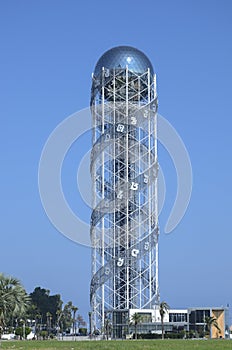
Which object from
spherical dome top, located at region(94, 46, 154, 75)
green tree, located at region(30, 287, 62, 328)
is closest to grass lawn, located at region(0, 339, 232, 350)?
spherical dome top, located at region(94, 46, 154, 75)

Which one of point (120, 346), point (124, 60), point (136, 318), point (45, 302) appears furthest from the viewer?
point (45, 302)

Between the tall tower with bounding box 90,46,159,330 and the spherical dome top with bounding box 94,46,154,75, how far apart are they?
278 centimetres

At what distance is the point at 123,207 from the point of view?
124 metres

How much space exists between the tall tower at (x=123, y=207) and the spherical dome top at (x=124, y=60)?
2783mm

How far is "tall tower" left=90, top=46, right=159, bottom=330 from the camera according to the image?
401ft

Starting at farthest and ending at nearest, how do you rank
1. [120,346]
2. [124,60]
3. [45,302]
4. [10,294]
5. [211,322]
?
[45,302]
[124,60]
[211,322]
[120,346]
[10,294]

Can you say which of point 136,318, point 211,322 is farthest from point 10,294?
point 211,322

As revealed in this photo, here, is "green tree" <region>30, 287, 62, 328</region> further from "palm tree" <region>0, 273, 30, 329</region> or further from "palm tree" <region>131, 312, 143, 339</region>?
"palm tree" <region>0, 273, 30, 329</region>

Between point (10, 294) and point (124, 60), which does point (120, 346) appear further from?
point (124, 60)

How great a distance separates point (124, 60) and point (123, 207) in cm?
2538

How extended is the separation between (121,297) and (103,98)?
1274 inches

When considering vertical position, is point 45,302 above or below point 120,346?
above

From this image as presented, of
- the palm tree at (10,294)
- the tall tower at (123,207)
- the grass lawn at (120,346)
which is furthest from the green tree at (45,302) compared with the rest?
the palm tree at (10,294)

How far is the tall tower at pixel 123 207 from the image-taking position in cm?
12225
